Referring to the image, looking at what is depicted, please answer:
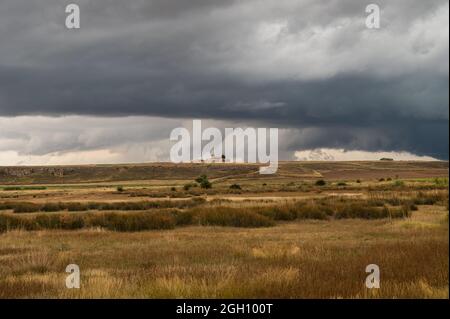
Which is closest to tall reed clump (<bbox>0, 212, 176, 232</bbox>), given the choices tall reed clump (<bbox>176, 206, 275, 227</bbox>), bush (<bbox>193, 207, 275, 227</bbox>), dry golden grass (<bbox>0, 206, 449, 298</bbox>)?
tall reed clump (<bbox>176, 206, 275, 227</bbox>)

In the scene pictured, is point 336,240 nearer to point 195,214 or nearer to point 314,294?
point 314,294

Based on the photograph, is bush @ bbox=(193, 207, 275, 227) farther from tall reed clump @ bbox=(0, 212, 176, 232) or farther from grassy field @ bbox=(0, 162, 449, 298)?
tall reed clump @ bbox=(0, 212, 176, 232)

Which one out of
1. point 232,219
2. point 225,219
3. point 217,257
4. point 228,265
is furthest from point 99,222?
point 228,265

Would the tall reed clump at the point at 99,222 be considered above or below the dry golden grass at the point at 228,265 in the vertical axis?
below

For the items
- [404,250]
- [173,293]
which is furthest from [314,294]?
[404,250]

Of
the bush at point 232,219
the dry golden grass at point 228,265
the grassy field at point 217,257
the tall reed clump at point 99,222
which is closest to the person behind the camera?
the dry golden grass at point 228,265

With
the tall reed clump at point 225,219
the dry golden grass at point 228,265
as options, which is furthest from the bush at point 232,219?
the dry golden grass at point 228,265

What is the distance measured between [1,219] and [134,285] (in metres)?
21.7

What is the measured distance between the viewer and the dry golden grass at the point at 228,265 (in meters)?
11.3

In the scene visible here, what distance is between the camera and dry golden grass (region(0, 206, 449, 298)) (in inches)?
444

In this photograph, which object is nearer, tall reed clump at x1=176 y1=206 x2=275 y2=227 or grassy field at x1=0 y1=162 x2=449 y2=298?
grassy field at x1=0 y1=162 x2=449 y2=298

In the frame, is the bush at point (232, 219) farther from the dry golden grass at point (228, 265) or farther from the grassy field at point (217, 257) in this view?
the dry golden grass at point (228, 265)

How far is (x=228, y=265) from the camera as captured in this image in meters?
15.0

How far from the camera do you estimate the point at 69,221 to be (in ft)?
101
